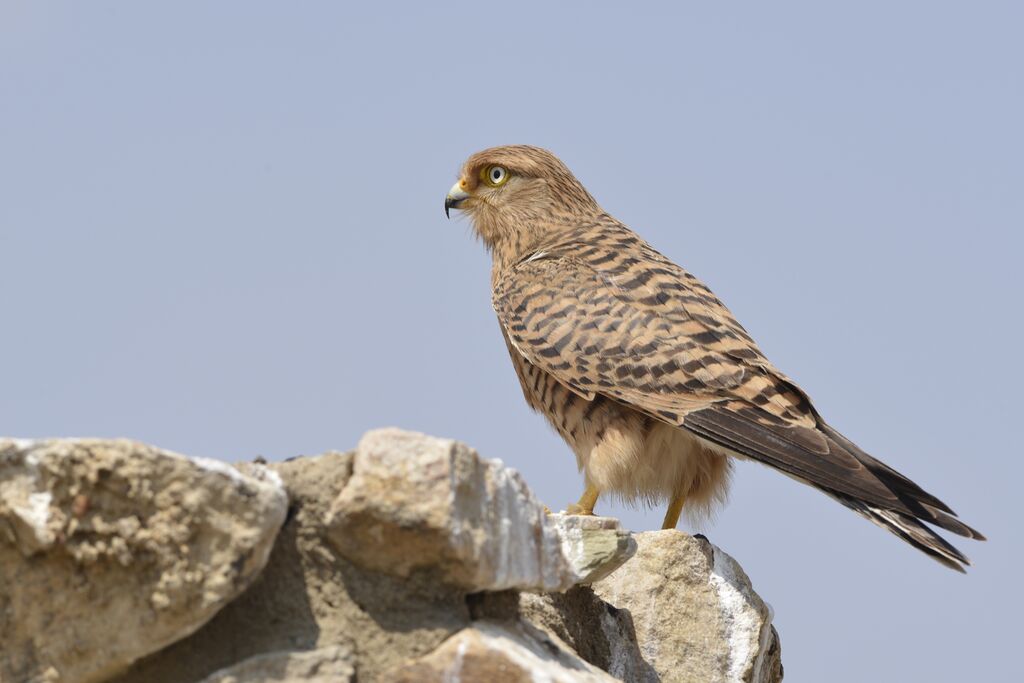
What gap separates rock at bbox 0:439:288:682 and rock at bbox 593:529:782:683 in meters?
1.87

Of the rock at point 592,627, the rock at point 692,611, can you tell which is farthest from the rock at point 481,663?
the rock at point 692,611

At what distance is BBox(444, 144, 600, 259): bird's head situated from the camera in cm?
687

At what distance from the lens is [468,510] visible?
244 centimetres

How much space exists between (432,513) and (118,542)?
525 mm

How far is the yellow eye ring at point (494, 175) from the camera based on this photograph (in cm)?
707

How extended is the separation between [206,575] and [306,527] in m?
0.27

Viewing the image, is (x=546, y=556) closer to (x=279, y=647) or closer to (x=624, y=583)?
(x=279, y=647)

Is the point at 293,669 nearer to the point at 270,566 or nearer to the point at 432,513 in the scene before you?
the point at 270,566

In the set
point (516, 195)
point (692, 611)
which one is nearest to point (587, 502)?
point (692, 611)

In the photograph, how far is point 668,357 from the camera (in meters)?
5.35

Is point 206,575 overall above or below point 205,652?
above

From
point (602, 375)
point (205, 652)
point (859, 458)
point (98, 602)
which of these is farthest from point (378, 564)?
point (602, 375)

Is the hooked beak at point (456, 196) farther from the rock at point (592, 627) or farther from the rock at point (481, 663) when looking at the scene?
the rock at point (481, 663)

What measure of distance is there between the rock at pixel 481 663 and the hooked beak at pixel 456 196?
4721mm
